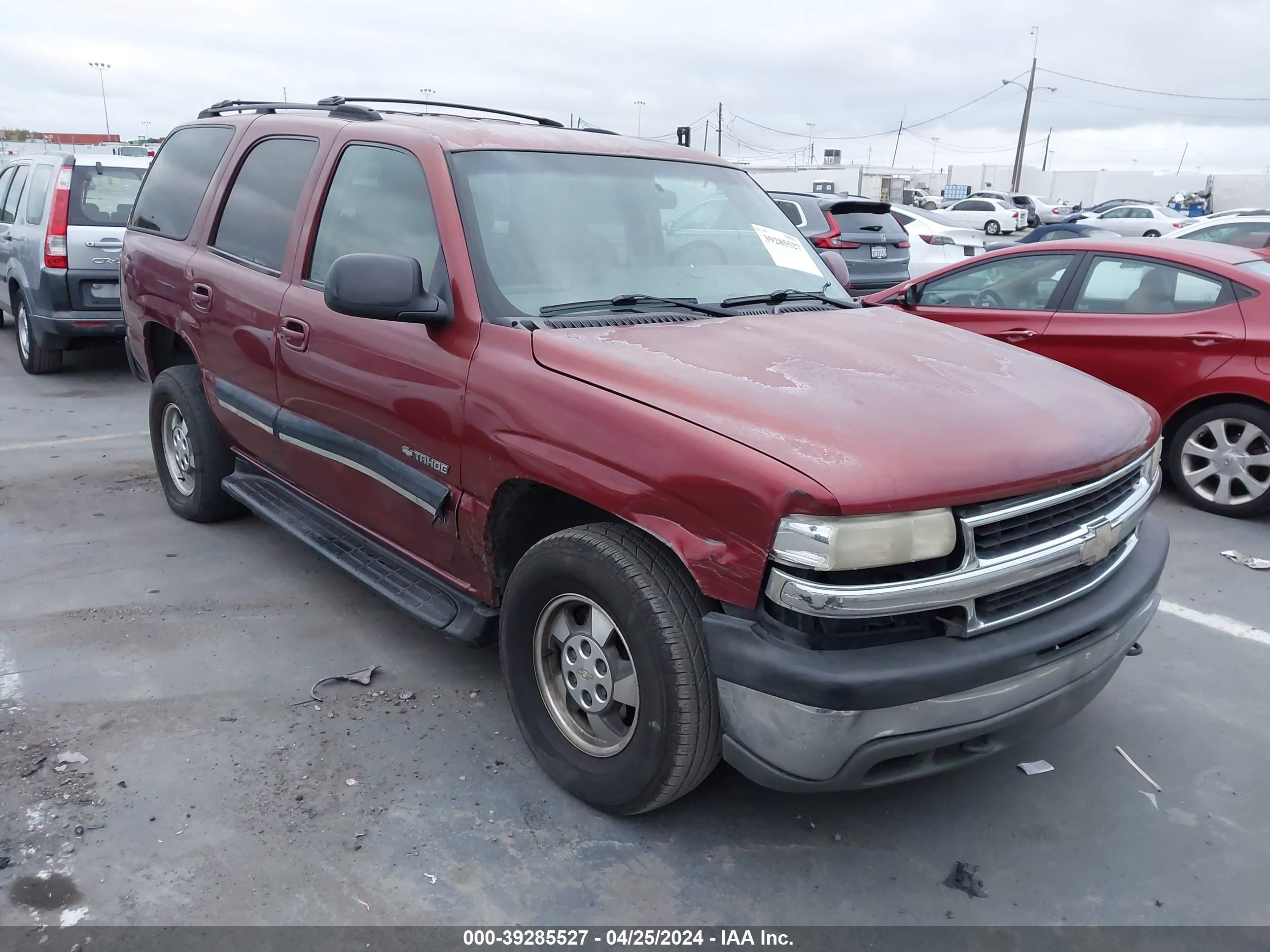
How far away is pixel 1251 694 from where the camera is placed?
3.68 meters


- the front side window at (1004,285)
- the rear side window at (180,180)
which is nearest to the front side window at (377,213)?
the rear side window at (180,180)

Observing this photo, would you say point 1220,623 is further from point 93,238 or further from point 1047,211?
point 1047,211

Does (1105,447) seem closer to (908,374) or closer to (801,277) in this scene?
(908,374)

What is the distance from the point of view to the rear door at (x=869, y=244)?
11203 millimetres

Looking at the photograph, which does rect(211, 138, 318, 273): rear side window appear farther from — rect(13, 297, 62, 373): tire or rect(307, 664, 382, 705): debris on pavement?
rect(13, 297, 62, 373): tire

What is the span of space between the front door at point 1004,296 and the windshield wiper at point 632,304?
12.4ft

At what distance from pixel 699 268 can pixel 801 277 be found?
1.67ft

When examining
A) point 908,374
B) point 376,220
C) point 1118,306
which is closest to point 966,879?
point 908,374

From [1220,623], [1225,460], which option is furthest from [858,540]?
[1225,460]

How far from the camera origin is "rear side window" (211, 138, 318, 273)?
13.0 feet

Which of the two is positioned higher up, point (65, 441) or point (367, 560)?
point (367, 560)

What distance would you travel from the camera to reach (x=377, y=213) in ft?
11.6

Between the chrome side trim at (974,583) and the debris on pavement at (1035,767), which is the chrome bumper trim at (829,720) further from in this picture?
the debris on pavement at (1035,767)

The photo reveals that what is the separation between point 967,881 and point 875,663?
88 centimetres
